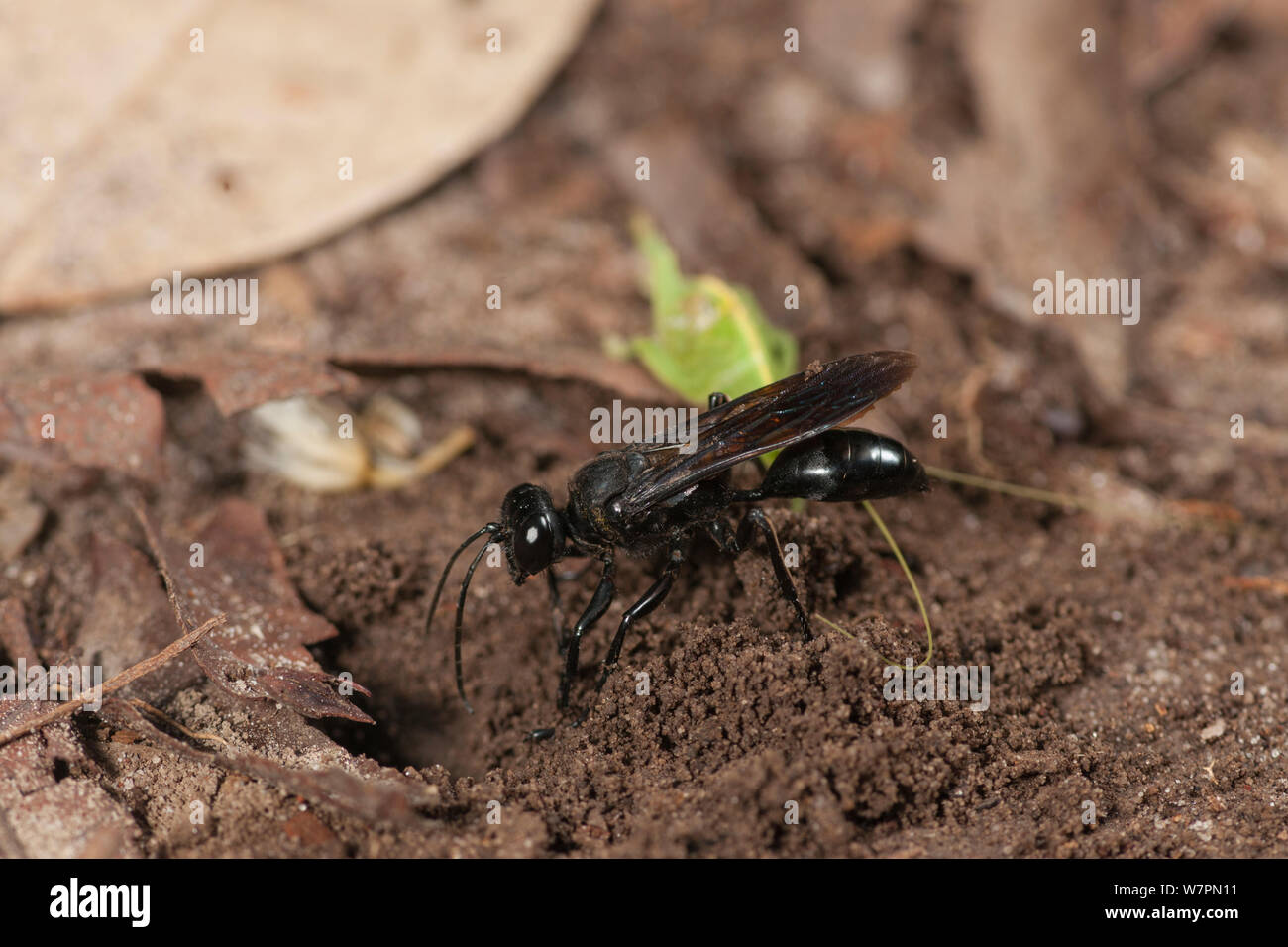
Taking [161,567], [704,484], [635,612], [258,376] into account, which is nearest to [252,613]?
[161,567]

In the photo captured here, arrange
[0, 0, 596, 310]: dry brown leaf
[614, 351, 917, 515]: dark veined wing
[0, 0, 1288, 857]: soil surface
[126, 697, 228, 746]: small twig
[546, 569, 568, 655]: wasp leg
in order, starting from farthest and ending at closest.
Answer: [0, 0, 596, 310]: dry brown leaf → [546, 569, 568, 655]: wasp leg → [614, 351, 917, 515]: dark veined wing → [126, 697, 228, 746]: small twig → [0, 0, 1288, 857]: soil surface

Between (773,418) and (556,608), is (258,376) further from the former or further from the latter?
(773,418)

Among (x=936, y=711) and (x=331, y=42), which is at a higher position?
(x=331, y=42)

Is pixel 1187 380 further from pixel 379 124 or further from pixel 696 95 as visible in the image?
pixel 379 124

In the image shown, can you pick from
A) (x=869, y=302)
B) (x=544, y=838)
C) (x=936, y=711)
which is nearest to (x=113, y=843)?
(x=544, y=838)

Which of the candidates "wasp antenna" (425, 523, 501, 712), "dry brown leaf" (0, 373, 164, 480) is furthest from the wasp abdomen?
"dry brown leaf" (0, 373, 164, 480)

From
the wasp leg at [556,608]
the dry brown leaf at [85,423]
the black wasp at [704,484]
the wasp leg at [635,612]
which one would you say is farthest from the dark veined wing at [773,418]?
the dry brown leaf at [85,423]

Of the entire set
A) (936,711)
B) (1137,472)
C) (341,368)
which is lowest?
(936,711)

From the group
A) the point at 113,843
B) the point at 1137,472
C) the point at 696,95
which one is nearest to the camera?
the point at 113,843

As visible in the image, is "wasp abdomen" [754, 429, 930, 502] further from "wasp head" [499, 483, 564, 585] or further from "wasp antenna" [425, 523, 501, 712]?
"wasp antenna" [425, 523, 501, 712]
